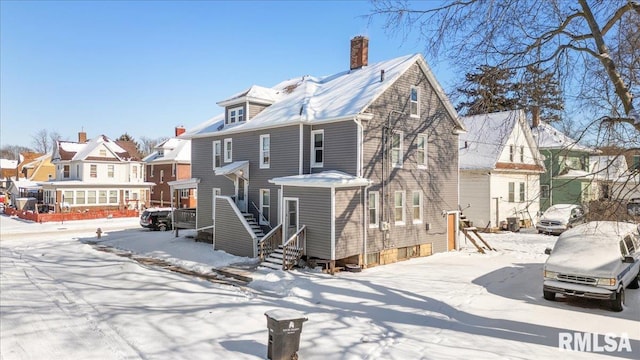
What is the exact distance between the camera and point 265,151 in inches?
818

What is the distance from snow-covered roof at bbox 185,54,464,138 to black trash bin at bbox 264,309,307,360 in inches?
418

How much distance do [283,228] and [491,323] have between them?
9662 mm

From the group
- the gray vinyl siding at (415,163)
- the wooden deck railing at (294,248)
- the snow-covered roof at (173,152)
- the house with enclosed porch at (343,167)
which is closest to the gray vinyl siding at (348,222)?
the house with enclosed porch at (343,167)

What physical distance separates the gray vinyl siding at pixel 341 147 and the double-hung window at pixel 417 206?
14.7ft

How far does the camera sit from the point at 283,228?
17.7 metres

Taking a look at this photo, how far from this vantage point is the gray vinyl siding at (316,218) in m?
16.1

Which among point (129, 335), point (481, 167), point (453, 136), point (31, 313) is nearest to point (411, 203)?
point (453, 136)

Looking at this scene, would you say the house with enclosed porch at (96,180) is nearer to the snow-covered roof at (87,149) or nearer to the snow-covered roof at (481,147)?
the snow-covered roof at (87,149)

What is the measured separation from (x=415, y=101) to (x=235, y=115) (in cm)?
1001

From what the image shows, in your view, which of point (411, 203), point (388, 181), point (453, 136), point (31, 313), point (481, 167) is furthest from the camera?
point (481, 167)

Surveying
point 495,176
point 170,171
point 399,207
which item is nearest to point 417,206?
A: point 399,207

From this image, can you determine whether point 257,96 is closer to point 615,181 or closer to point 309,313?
point 309,313

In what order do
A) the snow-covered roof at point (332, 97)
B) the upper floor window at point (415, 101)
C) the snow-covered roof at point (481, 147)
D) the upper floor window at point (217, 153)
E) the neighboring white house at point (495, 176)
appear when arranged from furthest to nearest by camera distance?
the neighboring white house at point (495, 176) → the snow-covered roof at point (481, 147) → the upper floor window at point (217, 153) → the upper floor window at point (415, 101) → the snow-covered roof at point (332, 97)

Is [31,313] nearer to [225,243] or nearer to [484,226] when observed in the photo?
[225,243]
